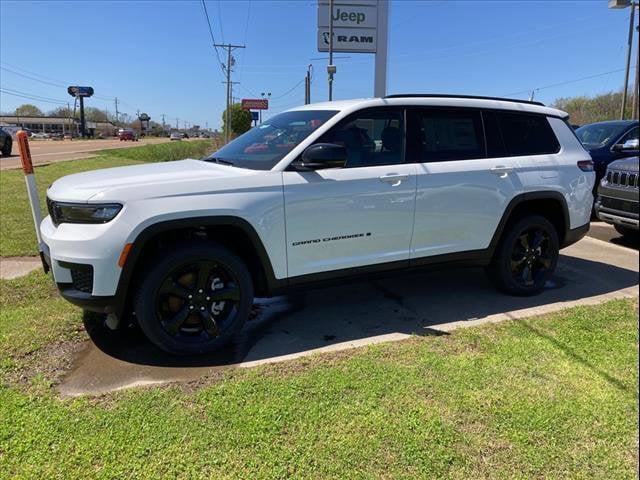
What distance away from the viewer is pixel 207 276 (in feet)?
12.2

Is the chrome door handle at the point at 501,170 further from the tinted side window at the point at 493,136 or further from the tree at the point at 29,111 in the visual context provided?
the tree at the point at 29,111

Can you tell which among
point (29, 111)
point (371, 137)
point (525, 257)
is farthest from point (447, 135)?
point (29, 111)

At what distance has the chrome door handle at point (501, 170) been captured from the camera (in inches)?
182

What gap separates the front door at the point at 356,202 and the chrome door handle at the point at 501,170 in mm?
879

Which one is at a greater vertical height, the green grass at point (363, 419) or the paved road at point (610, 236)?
the paved road at point (610, 236)

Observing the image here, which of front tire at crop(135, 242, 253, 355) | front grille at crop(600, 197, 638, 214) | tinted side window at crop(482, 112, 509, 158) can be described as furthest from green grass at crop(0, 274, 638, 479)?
front grille at crop(600, 197, 638, 214)

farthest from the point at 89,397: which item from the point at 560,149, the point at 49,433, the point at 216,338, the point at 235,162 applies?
the point at 560,149

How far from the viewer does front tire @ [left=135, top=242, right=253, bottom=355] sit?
3.53 meters

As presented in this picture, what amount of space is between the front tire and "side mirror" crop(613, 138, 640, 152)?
6.96 meters

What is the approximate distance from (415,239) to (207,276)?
1.80 metres

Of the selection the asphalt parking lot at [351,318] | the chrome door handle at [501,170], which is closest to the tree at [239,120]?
the asphalt parking lot at [351,318]

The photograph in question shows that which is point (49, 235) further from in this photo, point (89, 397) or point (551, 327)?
point (551, 327)

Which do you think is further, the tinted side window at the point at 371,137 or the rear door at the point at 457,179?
the rear door at the point at 457,179

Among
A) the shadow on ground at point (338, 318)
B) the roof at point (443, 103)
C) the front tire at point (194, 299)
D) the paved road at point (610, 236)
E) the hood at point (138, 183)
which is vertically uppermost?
the roof at point (443, 103)
